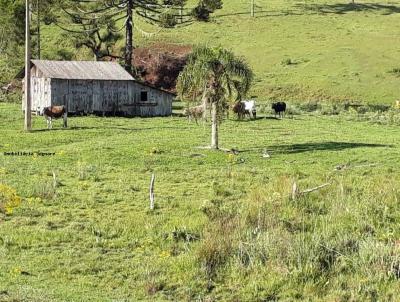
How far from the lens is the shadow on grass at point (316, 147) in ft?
104

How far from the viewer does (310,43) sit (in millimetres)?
81188

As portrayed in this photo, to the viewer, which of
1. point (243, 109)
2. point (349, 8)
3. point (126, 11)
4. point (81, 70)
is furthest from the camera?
point (349, 8)

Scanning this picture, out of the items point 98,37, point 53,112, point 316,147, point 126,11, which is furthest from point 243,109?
point 98,37

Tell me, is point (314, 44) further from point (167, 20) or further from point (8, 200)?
point (8, 200)

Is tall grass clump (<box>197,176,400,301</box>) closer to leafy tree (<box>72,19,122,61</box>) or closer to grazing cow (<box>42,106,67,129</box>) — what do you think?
grazing cow (<box>42,106,67,129</box>)

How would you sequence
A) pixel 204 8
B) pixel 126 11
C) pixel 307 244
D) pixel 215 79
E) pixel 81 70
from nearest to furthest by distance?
pixel 307 244
pixel 215 79
pixel 81 70
pixel 204 8
pixel 126 11

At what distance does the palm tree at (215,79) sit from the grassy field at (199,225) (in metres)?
2.41

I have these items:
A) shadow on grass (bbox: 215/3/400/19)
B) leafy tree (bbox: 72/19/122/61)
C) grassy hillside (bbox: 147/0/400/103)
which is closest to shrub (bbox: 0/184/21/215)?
grassy hillside (bbox: 147/0/400/103)

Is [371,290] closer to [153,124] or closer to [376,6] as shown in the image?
[153,124]

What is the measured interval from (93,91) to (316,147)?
22.5m

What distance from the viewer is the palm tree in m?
30.7

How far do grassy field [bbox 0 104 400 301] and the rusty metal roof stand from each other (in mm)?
18246

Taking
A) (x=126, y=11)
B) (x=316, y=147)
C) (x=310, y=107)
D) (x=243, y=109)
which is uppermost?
(x=126, y=11)

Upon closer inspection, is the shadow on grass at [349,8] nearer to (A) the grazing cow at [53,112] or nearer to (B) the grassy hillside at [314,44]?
(B) the grassy hillside at [314,44]
